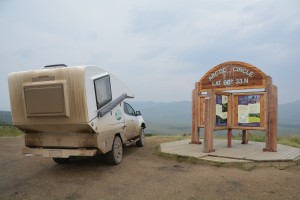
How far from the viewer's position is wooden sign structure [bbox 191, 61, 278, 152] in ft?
28.8

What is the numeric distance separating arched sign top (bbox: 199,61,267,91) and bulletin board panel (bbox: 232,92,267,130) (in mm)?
394

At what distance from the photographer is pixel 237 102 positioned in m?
9.77

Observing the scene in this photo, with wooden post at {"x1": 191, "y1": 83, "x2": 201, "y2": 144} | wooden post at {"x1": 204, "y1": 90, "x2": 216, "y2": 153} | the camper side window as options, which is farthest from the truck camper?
wooden post at {"x1": 191, "y1": 83, "x2": 201, "y2": 144}

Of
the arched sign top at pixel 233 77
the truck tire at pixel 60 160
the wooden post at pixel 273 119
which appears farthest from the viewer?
the arched sign top at pixel 233 77

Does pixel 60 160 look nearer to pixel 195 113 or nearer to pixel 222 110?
pixel 195 113

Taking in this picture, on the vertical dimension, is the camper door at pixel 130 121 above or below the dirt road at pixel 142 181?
above

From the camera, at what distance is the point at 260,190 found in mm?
5414

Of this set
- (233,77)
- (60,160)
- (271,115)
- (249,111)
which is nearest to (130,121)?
(60,160)

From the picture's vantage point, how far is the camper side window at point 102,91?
6.74 metres

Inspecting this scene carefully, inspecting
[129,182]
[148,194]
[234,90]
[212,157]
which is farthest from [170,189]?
[234,90]

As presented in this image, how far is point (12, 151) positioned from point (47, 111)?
18.0ft

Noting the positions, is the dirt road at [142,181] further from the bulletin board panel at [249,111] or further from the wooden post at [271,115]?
the bulletin board panel at [249,111]

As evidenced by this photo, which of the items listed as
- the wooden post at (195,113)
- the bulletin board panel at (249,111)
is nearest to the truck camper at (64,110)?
the wooden post at (195,113)

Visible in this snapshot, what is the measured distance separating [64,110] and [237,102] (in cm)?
620
